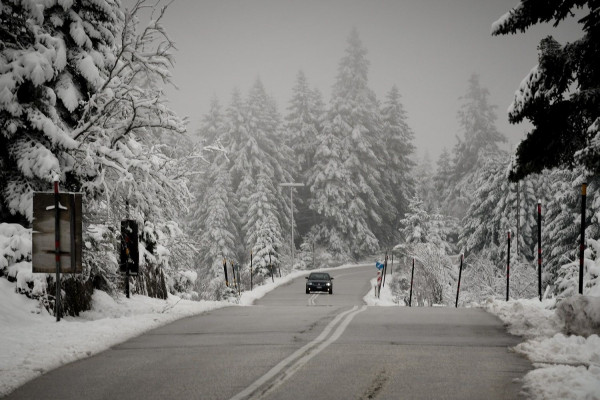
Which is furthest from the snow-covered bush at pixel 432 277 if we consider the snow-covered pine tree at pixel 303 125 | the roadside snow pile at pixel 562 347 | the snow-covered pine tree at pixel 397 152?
the snow-covered pine tree at pixel 397 152

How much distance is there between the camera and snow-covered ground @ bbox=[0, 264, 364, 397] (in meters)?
7.50

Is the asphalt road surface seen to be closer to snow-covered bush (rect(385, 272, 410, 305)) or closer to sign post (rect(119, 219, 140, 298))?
sign post (rect(119, 219, 140, 298))

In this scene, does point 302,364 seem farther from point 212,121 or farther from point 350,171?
point 212,121

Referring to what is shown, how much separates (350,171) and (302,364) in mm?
66450

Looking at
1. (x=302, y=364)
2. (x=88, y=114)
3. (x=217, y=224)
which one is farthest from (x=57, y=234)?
(x=217, y=224)

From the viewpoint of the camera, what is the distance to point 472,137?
8731 cm

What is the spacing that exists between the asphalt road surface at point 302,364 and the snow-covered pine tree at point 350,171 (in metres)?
59.1

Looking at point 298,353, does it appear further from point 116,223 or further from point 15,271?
point 116,223

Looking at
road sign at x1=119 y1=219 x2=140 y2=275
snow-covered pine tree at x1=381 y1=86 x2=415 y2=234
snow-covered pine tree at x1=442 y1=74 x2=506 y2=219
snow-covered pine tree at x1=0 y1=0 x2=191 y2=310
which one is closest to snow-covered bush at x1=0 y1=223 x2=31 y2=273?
snow-covered pine tree at x1=0 y1=0 x2=191 y2=310

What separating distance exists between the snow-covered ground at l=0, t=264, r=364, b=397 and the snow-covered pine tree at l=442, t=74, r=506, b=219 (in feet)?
248

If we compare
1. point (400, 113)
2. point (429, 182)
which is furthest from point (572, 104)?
point (429, 182)

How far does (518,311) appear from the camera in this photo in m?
12.8

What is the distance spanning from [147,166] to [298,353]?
19.8 ft

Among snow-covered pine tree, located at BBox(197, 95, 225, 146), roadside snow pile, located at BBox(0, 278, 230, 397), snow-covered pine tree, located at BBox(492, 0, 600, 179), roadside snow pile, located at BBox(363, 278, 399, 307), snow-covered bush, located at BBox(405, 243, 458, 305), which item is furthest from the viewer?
snow-covered pine tree, located at BBox(197, 95, 225, 146)
